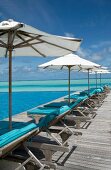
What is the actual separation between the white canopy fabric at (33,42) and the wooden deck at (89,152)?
2063 mm

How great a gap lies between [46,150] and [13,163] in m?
0.82

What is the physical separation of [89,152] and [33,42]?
244cm

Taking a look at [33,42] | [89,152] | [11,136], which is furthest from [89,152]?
[33,42]

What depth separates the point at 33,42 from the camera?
520cm

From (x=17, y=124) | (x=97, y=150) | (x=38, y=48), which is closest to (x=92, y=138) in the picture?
(x=97, y=150)

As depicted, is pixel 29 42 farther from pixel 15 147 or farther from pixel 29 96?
pixel 29 96

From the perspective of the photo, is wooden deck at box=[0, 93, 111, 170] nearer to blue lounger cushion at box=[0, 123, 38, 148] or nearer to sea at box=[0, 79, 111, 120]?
blue lounger cushion at box=[0, 123, 38, 148]

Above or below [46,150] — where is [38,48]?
above

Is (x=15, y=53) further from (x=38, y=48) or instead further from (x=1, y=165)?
(x=1, y=165)

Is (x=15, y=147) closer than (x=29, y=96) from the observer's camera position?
Yes

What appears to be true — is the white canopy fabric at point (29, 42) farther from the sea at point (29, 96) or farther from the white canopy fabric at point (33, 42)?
the sea at point (29, 96)

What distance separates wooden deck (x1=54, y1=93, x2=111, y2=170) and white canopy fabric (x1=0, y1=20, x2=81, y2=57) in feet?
6.77

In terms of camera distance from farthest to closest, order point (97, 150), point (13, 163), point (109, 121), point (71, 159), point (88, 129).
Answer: point (109, 121), point (88, 129), point (97, 150), point (71, 159), point (13, 163)

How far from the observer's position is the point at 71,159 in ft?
15.4
